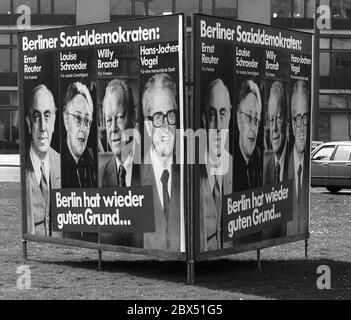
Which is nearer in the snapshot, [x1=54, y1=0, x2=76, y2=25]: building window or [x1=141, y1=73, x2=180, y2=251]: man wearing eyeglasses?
[x1=141, y1=73, x2=180, y2=251]: man wearing eyeglasses

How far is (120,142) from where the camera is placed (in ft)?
33.9

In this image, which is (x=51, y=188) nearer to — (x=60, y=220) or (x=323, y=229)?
(x=60, y=220)

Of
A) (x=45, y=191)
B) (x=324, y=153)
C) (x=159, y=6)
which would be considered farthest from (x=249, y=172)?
(x=159, y=6)

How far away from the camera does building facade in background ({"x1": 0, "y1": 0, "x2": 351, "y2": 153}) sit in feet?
192

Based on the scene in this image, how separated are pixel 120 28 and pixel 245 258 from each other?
137 inches

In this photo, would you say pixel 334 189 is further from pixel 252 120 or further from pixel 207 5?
pixel 207 5

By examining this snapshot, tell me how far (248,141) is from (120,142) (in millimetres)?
1364

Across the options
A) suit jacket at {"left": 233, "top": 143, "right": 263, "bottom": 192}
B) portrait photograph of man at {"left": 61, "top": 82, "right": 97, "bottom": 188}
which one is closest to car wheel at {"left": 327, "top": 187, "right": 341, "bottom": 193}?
suit jacket at {"left": 233, "top": 143, "right": 263, "bottom": 192}

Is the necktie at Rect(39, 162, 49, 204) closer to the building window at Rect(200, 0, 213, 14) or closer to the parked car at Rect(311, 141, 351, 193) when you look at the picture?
the parked car at Rect(311, 141, 351, 193)

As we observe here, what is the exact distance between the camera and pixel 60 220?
11180mm

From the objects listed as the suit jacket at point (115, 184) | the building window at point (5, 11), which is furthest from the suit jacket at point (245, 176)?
the building window at point (5, 11)

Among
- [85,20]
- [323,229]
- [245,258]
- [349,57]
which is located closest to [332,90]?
[349,57]

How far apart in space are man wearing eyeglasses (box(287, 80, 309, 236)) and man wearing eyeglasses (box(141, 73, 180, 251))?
2.10m

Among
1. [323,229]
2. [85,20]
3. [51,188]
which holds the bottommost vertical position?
[323,229]
